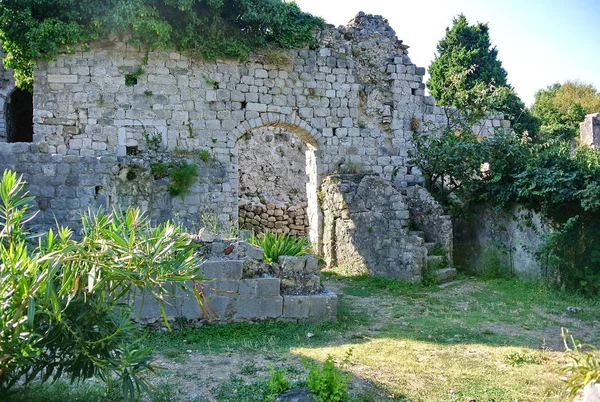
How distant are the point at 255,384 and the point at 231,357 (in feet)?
3.14

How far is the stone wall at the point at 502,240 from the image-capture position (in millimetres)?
9367

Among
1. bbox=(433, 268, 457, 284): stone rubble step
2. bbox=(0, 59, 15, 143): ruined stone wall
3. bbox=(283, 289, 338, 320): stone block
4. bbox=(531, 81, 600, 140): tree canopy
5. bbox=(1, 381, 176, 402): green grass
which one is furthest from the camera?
bbox=(531, 81, 600, 140): tree canopy

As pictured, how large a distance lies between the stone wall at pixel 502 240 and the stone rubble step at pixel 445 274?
0.62 metres

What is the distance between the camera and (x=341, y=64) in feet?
42.2

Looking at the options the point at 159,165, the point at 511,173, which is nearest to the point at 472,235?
the point at 511,173

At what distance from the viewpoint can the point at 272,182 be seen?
55.2 ft

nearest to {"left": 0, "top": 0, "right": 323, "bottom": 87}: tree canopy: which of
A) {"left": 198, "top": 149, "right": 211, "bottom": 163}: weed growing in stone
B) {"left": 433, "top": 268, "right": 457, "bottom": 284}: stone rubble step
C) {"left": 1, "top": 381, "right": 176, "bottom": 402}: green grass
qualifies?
{"left": 198, "top": 149, "right": 211, "bottom": 163}: weed growing in stone

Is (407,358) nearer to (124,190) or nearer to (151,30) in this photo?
(124,190)

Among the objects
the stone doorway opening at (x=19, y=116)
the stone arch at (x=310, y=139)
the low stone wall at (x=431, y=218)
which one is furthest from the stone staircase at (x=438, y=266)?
the stone doorway opening at (x=19, y=116)

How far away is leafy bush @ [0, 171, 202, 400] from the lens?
3.09m

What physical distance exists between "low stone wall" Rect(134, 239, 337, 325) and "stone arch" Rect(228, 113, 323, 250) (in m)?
5.16

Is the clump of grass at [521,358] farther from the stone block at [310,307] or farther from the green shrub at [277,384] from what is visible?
the green shrub at [277,384]

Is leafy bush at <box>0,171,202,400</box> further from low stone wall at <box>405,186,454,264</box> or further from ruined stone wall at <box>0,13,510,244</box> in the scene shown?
low stone wall at <box>405,186,454,264</box>

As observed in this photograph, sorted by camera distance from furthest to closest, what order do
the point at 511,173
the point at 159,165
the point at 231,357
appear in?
1. the point at 159,165
2. the point at 511,173
3. the point at 231,357
